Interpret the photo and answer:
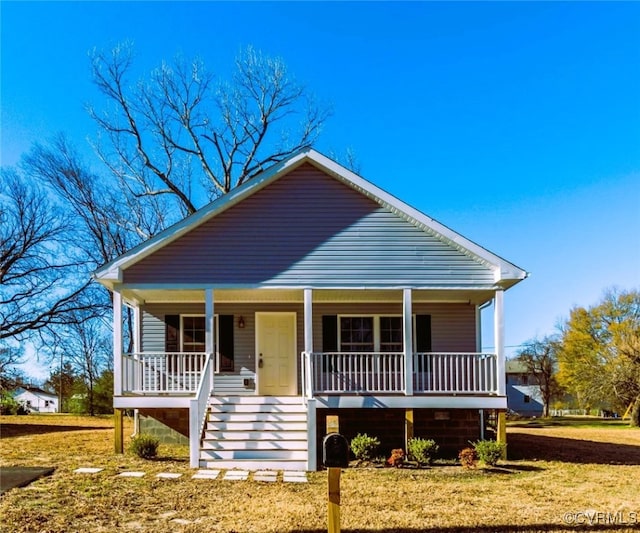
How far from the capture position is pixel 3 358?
2231 centimetres

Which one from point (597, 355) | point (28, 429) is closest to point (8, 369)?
point (28, 429)

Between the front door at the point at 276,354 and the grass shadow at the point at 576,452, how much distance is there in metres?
5.48

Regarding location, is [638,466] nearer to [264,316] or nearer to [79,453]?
[264,316]

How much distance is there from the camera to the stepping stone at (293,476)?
33.4 ft

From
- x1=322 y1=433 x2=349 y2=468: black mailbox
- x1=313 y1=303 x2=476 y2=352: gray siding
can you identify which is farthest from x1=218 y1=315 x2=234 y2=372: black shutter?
x1=322 y1=433 x2=349 y2=468: black mailbox

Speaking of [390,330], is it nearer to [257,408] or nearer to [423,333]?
[423,333]

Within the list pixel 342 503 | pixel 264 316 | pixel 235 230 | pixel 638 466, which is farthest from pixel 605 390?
pixel 342 503

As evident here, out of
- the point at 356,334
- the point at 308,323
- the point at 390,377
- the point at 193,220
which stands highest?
the point at 193,220

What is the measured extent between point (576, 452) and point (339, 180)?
853 centimetres

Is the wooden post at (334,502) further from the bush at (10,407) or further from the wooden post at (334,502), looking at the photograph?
the bush at (10,407)

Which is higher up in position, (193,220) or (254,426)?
(193,220)

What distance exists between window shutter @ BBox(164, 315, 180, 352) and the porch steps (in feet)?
9.02

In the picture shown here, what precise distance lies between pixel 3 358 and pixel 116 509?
1683cm

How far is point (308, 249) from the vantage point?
13.7m
